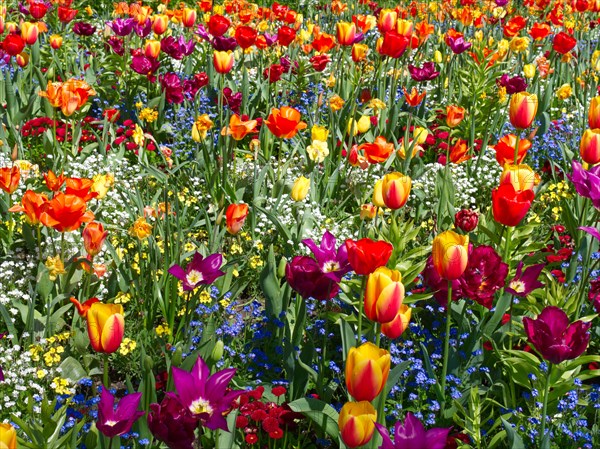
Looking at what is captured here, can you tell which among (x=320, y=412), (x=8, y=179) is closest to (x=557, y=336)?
(x=320, y=412)

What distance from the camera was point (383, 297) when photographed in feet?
6.14

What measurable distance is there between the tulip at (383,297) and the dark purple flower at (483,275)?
42cm

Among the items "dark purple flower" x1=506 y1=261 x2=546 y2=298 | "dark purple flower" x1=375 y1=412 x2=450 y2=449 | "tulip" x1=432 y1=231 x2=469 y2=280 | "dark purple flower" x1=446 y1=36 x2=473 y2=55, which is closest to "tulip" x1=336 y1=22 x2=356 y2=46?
"dark purple flower" x1=446 y1=36 x2=473 y2=55

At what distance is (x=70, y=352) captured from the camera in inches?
109

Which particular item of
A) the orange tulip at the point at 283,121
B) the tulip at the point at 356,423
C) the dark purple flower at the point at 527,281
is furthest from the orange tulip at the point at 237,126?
the tulip at the point at 356,423

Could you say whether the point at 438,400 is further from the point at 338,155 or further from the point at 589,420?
the point at 338,155

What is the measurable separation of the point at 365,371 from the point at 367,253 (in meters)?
0.42

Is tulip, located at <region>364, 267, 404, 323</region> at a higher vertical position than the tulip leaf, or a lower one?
higher

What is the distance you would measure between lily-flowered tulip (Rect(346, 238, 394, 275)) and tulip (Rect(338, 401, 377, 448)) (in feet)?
1.54

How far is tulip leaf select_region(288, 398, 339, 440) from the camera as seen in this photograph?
225 centimetres

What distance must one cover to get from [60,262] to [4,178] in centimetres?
44

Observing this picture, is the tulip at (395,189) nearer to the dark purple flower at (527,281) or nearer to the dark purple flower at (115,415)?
the dark purple flower at (527,281)

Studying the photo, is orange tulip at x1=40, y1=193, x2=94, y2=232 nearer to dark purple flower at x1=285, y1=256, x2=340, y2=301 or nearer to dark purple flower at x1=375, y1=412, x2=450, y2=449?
dark purple flower at x1=285, y1=256, x2=340, y2=301

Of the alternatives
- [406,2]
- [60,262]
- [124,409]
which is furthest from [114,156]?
[406,2]
